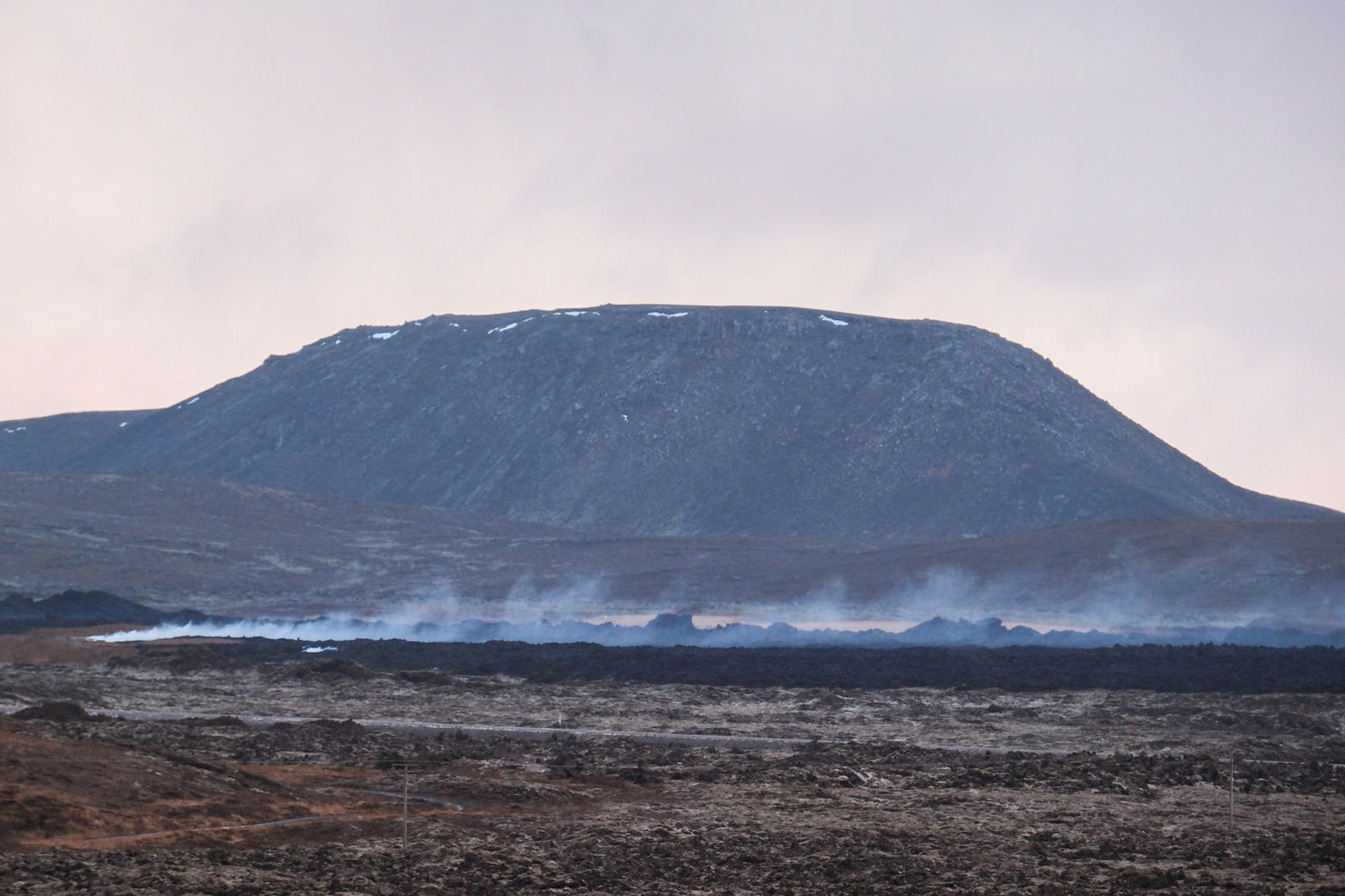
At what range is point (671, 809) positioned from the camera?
23875 millimetres

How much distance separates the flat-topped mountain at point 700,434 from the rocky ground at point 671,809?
10432 centimetres

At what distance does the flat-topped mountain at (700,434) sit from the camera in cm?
15109

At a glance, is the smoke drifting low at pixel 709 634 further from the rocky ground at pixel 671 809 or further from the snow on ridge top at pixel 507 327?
the snow on ridge top at pixel 507 327

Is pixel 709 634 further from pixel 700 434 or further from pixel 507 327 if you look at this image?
pixel 507 327

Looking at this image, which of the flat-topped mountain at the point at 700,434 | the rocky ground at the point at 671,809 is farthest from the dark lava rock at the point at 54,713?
the flat-topped mountain at the point at 700,434

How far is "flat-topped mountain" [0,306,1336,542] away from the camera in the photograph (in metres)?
151

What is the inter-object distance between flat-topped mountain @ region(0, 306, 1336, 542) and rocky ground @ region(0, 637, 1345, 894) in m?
104

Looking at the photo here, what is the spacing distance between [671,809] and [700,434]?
143956mm

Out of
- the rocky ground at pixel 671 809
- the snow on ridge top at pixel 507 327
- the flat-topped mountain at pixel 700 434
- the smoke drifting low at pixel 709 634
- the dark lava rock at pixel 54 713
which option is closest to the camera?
the rocky ground at pixel 671 809

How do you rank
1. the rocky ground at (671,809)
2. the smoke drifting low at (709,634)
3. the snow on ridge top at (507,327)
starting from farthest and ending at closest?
the snow on ridge top at (507,327)
the smoke drifting low at (709,634)
the rocky ground at (671,809)

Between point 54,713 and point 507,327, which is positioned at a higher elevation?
point 507,327

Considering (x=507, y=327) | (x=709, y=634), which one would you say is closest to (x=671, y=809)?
(x=709, y=634)

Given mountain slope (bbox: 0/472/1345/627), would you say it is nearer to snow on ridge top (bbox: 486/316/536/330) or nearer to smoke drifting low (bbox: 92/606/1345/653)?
smoke drifting low (bbox: 92/606/1345/653)

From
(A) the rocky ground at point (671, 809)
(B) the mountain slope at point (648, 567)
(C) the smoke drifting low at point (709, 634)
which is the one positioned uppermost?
(B) the mountain slope at point (648, 567)
